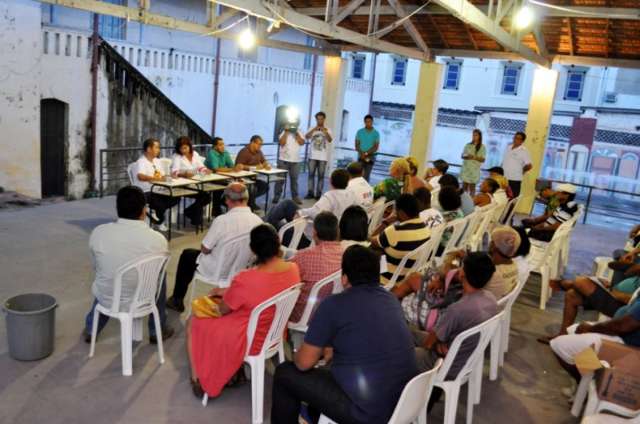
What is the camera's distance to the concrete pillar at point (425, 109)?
10555 millimetres

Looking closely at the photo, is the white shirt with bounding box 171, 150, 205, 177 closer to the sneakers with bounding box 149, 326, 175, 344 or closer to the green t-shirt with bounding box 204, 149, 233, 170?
the green t-shirt with bounding box 204, 149, 233, 170

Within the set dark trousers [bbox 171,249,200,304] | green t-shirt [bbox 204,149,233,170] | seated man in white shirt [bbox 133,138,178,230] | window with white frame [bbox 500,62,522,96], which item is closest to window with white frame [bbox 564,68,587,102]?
window with white frame [bbox 500,62,522,96]

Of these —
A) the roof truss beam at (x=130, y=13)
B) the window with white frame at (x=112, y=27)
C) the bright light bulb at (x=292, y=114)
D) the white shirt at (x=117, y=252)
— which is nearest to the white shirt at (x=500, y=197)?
the white shirt at (x=117, y=252)

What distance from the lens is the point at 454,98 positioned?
21094 mm

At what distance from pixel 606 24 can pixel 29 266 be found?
27.3ft

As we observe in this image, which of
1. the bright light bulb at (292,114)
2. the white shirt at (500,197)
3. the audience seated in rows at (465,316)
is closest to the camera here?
the audience seated in rows at (465,316)

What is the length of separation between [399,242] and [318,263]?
869mm

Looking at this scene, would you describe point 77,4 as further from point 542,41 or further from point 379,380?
point 542,41

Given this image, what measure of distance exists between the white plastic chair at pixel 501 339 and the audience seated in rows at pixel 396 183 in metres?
2.26

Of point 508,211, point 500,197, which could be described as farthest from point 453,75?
point 500,197

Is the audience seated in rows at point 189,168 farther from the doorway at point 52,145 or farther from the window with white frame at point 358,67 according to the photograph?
the window with white frame at point 358,67

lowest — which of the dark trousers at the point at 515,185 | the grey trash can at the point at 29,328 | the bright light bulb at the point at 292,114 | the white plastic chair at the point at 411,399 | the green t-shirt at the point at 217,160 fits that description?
the grey trash can at the point at 29,328

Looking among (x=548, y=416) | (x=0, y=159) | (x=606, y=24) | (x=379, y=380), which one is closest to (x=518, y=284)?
(x=548, y=416)

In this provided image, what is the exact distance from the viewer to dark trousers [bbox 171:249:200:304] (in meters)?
4.38
